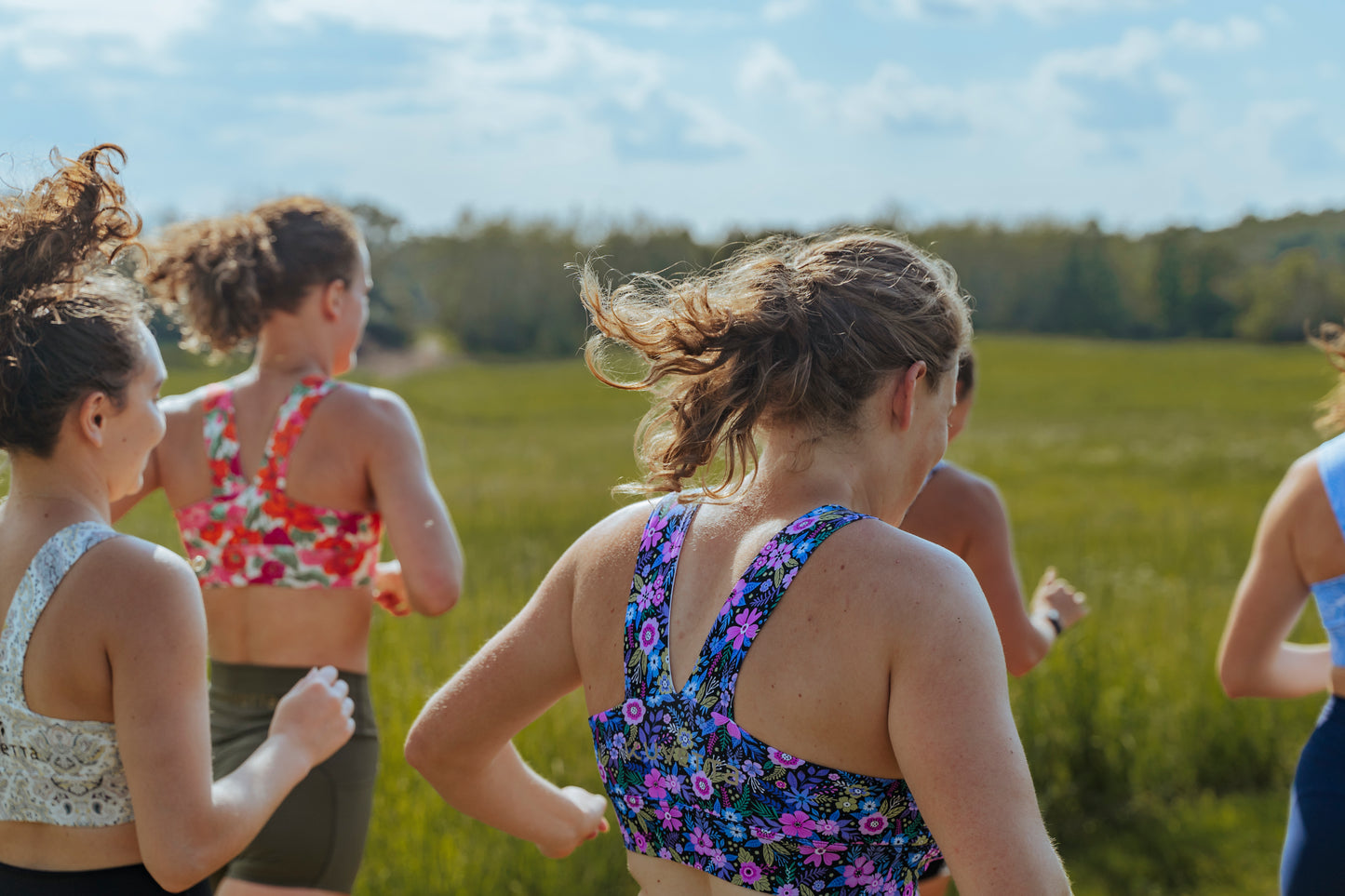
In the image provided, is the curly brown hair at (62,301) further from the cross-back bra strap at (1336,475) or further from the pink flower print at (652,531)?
the cross-back bra strap at (1336,475)

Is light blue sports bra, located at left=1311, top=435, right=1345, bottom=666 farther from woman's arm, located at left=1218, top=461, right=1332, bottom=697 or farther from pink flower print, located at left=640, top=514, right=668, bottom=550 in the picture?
pink flower print, located at left=640, top=514, right=668, bottom=550

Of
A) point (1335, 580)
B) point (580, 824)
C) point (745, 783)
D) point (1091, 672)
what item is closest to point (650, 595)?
point (745, 783)

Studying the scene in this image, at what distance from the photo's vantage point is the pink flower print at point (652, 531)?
1573 mm

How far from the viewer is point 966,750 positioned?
128 centimetres

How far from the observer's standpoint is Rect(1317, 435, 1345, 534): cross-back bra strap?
7.52 ft

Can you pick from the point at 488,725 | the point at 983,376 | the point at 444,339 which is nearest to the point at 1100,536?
the point at 488,725

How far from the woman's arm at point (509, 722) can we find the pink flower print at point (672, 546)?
0.14 meters

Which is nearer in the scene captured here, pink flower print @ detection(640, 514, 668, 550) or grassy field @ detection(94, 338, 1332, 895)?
pink flower print @ detection(640, 514, 668, 550)

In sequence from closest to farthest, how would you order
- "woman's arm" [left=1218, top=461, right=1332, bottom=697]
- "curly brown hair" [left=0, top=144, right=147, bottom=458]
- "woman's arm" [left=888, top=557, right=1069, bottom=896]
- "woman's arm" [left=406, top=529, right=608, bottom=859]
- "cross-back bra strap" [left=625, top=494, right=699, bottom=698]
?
"woman's arm" [left=888, top=557, right=1069, bottom=896] < "cross-back bra strap" [left=625, top=494, right=699, bottom=698] < "woman's arm" [left=406, top=529, right=608, bottom=859] < "curly brown hair" [left=0, top=144, right=147, bottom=458] < "woman's arm" [left=1218, top=461, right=1332, bottom=697]

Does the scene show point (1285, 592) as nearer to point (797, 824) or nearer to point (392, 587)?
point (797, 824)

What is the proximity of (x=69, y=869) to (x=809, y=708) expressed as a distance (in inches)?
50.6

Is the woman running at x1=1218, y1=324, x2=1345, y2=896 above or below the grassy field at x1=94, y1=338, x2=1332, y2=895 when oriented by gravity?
above

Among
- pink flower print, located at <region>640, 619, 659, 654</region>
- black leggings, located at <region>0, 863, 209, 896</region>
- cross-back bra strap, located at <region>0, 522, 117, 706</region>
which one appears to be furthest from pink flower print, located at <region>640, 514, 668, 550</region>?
black leggings, located at <region>0, 863, 209, 896</region>

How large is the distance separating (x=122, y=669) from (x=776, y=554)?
1.03 metres
